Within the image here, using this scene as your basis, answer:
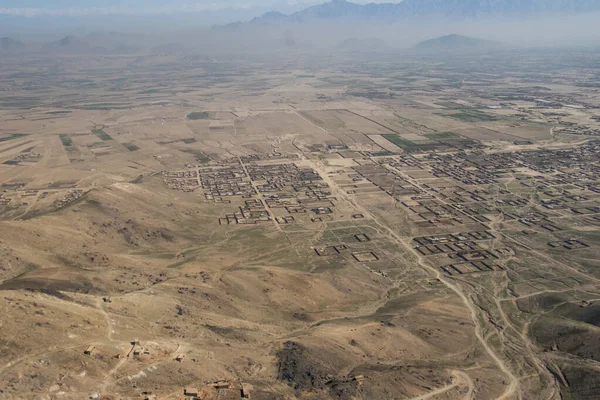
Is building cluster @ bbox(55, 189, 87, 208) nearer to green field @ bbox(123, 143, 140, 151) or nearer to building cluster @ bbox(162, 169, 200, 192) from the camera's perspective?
building cluster @ bbox(162, 169, 200, 192)

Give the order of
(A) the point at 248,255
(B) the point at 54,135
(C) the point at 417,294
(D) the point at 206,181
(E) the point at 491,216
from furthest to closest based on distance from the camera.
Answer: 1. (B) the point at 54,135
2. (D) the point at 206,181
3. (E) the point at 491,216
4. (A) the point at 248,255
5. (C) the point at 417,294

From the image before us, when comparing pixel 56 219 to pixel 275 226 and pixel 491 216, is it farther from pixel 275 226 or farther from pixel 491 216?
pixel 491 216

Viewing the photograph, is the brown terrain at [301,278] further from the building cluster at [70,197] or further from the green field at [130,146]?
the green field at [130,146]

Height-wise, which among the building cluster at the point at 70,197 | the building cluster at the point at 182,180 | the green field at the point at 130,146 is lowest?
the green field at the point at 130,146

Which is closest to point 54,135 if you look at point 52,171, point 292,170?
point 52,171

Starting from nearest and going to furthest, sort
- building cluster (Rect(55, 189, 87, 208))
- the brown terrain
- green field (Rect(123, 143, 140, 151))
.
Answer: the brown terrain → building cluster (Rect(55, 189, 87, 208)) → green field (Rect(123, 143, 140, 151))

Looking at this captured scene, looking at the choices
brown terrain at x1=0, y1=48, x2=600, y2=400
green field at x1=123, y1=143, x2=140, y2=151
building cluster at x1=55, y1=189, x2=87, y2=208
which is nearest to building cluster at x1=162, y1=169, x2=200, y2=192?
brown terrain at x1=0, y1=48, x2=600, y2=400

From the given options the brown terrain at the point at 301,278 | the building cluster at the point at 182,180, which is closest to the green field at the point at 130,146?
the brown terrain at the point at 301,278

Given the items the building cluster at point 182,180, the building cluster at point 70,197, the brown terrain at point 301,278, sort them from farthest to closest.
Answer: the building cluster at point 182,180
the building cluster at point 70,197
the brown terrain at point 301,278

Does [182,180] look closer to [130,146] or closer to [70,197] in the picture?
[70,197]

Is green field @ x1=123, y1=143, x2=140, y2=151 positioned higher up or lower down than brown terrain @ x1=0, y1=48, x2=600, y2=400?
lower down

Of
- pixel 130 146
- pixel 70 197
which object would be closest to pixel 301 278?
pixel 70 197
